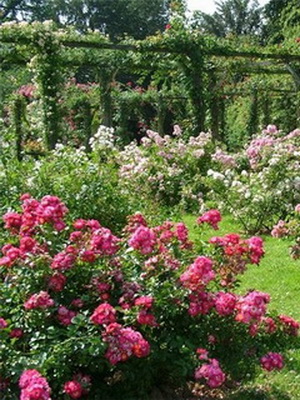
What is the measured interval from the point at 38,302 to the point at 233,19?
41.3m

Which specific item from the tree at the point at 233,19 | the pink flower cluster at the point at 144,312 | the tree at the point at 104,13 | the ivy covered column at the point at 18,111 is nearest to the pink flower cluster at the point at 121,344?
the pink flower cluster at the point at 144,312

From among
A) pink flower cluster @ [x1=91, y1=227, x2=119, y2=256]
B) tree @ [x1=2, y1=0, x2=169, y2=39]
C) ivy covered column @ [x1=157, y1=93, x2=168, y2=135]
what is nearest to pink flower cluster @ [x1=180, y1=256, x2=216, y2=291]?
pink flower cluster @ [x1=91, y1=227, x2=119, y2=256]

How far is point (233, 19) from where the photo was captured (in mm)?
41781

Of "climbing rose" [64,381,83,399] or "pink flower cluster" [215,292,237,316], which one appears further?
"pink flower cluster" [215,292,237,316]

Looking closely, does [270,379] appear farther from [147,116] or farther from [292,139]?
[147,116]

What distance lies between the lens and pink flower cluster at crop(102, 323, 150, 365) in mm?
2713

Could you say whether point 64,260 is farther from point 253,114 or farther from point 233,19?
point 233,19

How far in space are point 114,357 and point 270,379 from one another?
115cm

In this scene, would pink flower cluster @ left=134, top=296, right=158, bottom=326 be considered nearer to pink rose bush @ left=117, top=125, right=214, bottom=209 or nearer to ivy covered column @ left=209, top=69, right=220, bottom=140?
pink rose bush @ left=117, top=125, right=214, bottom=209

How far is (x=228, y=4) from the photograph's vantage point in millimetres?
42062

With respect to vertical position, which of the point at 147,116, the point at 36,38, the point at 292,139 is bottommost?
the point at 147,116

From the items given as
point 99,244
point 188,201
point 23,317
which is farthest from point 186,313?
point 188,201

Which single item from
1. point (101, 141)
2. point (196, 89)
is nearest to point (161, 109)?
point (196, 89)

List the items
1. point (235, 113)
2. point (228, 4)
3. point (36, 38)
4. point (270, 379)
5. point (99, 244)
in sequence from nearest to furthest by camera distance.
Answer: point (99, 244), point (270, 379), point (36, 38), point (235, 113), point (228, 4)
